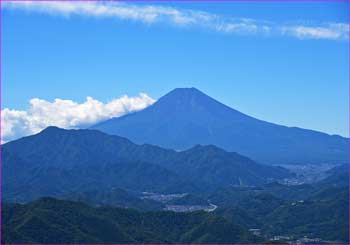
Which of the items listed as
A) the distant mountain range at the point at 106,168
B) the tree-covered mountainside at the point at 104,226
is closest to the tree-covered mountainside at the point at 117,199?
the distant mountain range at the point at 106,168

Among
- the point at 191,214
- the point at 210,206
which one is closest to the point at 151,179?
the point at 210,206

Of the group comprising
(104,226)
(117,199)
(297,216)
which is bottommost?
(104,226)

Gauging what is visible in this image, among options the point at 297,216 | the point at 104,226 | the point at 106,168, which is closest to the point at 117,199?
the point at 297,216

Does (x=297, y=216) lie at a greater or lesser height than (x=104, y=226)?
greater

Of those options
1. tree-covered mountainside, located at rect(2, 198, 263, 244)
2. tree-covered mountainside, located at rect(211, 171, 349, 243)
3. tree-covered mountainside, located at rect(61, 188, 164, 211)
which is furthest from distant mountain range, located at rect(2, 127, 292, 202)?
tree-covered mountainside, located at rect(2, 198, 263, 244)

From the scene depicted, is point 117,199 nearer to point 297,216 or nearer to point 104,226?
point 297,216

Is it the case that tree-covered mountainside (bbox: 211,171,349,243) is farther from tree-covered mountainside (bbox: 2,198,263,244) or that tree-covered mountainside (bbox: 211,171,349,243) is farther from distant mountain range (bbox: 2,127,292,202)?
distant mountain range (bbox: 2,127,292,202)
